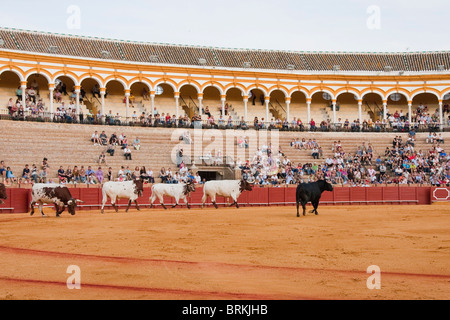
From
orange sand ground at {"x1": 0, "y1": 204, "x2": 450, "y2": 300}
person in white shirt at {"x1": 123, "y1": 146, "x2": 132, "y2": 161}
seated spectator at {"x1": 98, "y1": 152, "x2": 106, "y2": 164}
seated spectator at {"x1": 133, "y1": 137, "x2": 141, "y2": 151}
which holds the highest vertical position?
seated spectator at {"x1": 133, "y1": 137, "x2": 141, "y2": 151}

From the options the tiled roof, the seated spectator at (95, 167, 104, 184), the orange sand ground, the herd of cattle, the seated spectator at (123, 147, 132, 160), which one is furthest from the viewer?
the tiled roof

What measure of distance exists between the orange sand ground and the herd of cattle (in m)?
2.35

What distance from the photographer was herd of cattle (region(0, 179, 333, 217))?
18.5m

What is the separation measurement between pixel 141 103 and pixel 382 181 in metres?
18.1

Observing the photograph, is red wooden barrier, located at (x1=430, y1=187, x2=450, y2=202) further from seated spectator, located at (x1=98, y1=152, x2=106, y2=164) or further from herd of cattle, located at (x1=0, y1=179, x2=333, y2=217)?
seated spectator, located at (x1=98, y1=152, x2=106, y2=164)

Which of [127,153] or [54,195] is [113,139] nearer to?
[127,153]

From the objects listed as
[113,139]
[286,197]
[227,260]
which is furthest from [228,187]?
[227,260]

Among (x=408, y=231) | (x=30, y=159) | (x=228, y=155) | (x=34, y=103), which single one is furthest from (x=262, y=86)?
(x=408, y=231)

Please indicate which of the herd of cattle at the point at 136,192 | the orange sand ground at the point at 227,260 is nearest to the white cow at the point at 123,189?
the herd of cattle at the point at 136,192

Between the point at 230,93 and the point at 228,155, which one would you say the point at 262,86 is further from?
the point at 228,155

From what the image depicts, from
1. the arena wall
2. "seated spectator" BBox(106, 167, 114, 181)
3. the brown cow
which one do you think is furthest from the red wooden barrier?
the brown cow

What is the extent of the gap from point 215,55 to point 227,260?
114ft

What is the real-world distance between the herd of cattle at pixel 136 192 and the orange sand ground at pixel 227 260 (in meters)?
2.35

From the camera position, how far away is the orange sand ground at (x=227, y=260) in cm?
724
